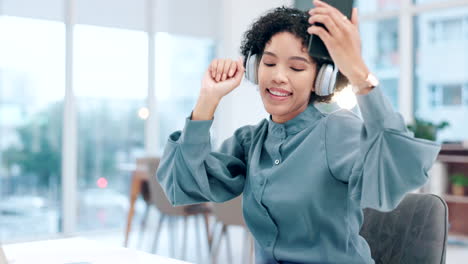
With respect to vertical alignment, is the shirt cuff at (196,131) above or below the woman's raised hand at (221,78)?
below

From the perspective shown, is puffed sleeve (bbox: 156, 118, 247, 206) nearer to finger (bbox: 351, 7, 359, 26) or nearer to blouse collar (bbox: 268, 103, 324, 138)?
blouse collar (bbox: 268, 103, 324, 138)

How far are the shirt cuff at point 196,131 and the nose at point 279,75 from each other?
0.56 feet

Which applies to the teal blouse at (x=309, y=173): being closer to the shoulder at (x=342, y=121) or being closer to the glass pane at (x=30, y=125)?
the shoulder at (x=342, y=121)

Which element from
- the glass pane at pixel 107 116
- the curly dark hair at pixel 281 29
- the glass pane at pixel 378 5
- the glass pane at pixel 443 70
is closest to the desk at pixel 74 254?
the curly dark hair at pixel 281 29

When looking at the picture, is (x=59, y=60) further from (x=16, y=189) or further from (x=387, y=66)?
(x=387, y=66)

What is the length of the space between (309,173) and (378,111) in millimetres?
268

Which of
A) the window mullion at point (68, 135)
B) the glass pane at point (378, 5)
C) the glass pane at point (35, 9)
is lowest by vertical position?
the window mullion at point (68, 135)

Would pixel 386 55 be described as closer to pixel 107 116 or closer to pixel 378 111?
pixel 107 116

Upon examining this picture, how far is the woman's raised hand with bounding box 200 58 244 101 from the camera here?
1.21 meters

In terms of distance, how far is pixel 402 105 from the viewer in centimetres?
570

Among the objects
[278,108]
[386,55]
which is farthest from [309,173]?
[386,55]

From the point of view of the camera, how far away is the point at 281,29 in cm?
120

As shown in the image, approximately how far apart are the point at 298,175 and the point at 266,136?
0.19m

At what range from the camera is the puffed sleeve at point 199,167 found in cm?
121
